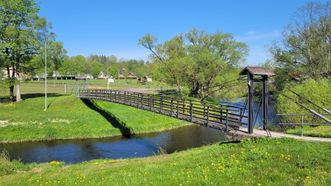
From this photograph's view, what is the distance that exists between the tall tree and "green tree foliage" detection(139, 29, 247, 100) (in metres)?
16.8

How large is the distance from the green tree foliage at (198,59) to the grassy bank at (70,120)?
1259 cm

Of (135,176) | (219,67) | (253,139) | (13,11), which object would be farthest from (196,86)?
(135,176)

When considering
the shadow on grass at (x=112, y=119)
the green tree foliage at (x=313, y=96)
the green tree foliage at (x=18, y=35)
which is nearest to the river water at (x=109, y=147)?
the shadow on grass at (x=112, y=119)

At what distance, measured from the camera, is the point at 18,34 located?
3719 centimetres

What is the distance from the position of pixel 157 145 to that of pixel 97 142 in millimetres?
5497

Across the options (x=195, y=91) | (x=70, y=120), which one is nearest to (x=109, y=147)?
(x=70, y=120)

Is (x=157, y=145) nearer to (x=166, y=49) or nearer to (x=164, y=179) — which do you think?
(x=164, y=179)

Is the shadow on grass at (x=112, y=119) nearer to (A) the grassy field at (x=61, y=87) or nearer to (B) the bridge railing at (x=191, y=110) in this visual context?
(B) the bridge railing at (x=191, y=110)

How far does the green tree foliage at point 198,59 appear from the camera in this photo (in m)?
46.7

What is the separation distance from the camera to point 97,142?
2605 cm

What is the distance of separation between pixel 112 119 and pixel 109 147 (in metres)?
9.77

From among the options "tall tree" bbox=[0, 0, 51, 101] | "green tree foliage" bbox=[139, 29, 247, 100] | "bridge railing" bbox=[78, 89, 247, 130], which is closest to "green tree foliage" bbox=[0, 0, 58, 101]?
"tall tree" bbox=[0, 0, 51, 101]

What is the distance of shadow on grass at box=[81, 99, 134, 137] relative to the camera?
29.8 meters

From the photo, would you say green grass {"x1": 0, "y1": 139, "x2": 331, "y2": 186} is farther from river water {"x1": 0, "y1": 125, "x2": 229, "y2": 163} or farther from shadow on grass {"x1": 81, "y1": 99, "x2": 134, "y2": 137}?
shadow on grass {"x1": 81, "y1": 99, "x2": 134, "y2": 137}
